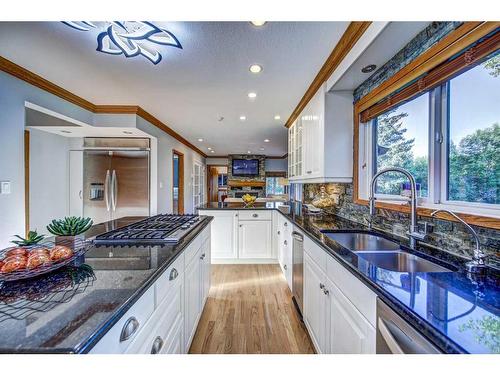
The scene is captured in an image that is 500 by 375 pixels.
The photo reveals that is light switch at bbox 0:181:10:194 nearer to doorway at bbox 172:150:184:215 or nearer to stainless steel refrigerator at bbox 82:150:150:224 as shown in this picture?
stainless steel refrigerator at bbox 82:150:150:224

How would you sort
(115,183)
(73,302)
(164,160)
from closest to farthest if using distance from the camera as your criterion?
(73,302) → (115,183) → (164,160)

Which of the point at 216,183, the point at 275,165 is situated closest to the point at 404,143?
the point at 275,165

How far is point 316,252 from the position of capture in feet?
5.23

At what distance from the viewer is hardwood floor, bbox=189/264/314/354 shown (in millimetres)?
1775

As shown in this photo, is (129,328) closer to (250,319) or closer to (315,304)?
(315,304)

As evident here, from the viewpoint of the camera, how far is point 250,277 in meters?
3.13

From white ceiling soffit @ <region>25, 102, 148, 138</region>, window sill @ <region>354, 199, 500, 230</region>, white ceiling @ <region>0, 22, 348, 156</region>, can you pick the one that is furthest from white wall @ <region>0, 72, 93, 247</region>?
window sill @ <region>354, 199, 500, 230</region>

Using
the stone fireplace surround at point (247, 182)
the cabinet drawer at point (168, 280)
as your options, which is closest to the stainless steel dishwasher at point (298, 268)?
the cabinet drawer at point (168, 280)

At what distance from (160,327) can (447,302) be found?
1133 mm

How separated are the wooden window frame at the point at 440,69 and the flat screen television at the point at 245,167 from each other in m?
7.23

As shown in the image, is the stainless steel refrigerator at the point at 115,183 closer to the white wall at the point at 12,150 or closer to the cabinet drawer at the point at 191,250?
the white wall at the point at 12,150

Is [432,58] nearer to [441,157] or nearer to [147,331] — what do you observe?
[441,157]

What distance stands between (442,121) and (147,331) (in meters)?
1.95

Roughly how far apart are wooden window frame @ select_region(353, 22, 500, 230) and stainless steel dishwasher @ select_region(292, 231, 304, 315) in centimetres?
74
